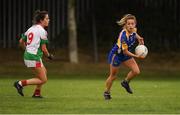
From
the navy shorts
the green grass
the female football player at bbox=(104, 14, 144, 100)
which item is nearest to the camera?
the green grass

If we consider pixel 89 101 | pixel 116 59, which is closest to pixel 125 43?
pixel 116 59

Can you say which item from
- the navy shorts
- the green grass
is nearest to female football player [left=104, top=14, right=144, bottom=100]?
the navy shorts

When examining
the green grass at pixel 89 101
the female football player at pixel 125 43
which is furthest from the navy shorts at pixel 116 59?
the green grass at pixel 89 101

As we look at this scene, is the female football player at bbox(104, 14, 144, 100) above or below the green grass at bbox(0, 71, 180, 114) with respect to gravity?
above

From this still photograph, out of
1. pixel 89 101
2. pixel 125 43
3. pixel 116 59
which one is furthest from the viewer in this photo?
pixel 116 59

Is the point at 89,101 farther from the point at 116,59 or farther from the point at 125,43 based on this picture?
the point at 125,43

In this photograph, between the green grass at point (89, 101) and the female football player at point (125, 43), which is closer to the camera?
the green grass at point (89, 101)

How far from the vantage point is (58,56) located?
3534 cm

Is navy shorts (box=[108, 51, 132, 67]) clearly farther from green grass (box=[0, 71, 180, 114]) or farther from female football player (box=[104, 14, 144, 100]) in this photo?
green grass (box=[0, 71, 180, 114])

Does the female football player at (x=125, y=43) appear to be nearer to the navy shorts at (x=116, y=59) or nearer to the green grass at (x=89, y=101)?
the navy shorts at (x=116, y=59)

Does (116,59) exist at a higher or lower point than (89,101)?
higher

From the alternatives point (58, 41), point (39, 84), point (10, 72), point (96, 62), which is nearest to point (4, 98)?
point (39, 84)

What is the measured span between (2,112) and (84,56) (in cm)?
2174

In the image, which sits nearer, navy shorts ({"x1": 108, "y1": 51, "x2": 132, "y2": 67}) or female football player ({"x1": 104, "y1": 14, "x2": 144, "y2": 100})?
female football player ({"x1": 104, "y1": 14, "x2": 144, "y2": 100})
